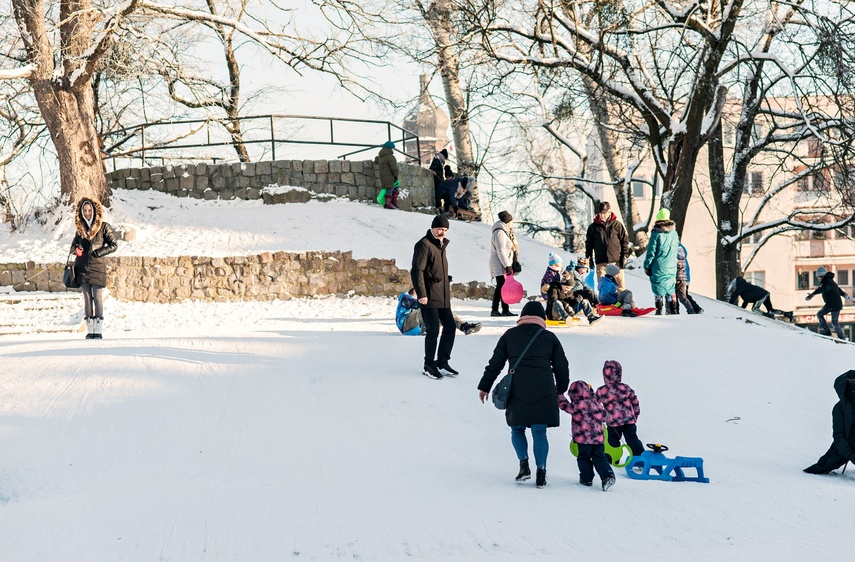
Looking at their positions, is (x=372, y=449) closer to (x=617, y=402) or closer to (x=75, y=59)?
(x=617, y=402)

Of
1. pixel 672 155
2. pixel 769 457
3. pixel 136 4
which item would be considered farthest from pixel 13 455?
pixel 672 155

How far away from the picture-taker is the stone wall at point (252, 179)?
68.5 ft

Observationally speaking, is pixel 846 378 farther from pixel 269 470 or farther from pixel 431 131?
pixel 431 131

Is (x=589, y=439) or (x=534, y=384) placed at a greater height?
(x=534, y=384)

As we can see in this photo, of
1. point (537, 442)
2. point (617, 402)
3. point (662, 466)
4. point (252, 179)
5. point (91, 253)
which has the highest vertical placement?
point (252, 179)

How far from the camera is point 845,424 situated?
7.47m

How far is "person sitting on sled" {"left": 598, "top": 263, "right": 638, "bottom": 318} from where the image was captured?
13648mm

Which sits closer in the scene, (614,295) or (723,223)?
(614,295)

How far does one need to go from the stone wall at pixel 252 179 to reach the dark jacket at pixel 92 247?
8876mm

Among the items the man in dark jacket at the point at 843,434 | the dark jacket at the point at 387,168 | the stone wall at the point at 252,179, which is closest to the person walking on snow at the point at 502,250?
the man in dark jacket at the point at 843,434

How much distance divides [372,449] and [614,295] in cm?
733

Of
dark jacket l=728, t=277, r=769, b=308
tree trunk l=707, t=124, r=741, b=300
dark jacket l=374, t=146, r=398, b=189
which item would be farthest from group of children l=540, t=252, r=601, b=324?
tree trunk l=707, t=124, r=741, b=300

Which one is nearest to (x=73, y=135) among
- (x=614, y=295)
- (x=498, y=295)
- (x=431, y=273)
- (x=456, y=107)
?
(x=498, y=295)

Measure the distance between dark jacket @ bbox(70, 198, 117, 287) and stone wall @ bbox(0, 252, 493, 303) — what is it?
4.57 metres
